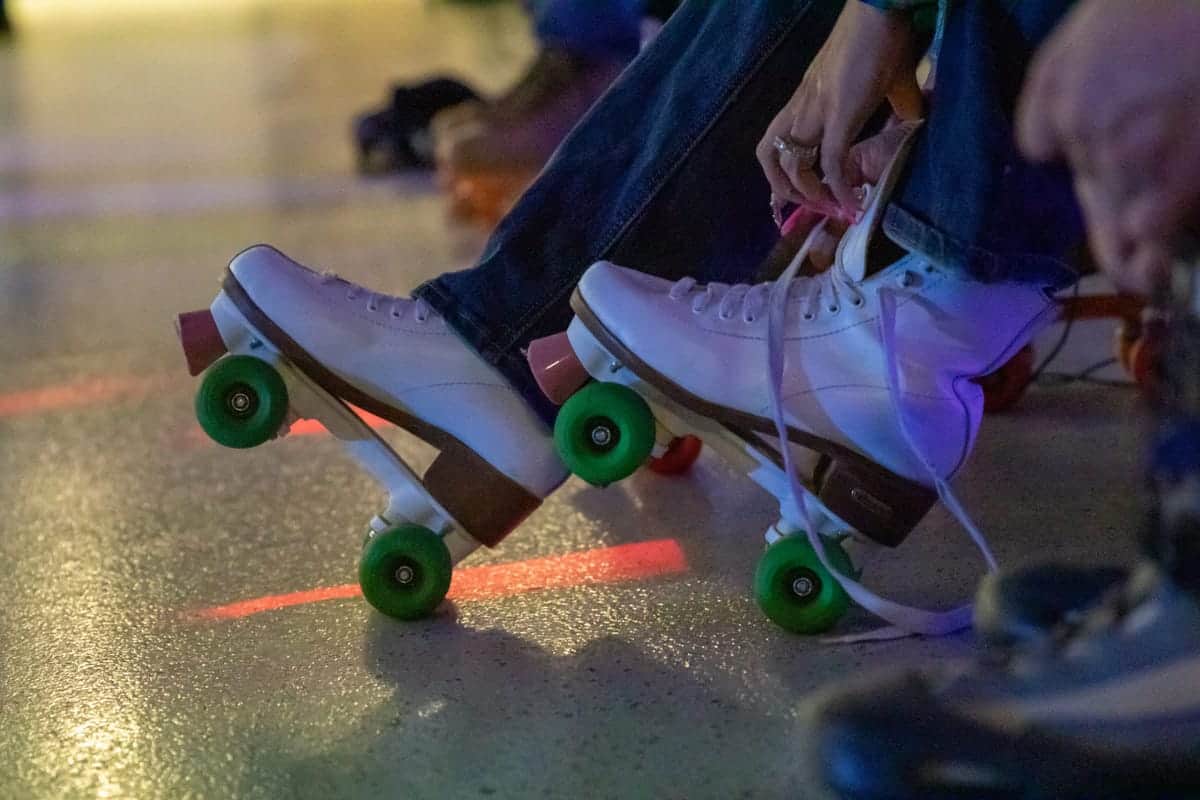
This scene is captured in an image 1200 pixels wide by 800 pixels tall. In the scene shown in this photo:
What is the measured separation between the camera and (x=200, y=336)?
82 centimetres

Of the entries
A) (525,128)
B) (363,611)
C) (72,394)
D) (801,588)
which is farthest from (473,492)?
(525,128)

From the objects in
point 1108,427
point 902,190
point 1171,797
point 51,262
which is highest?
point 902,190

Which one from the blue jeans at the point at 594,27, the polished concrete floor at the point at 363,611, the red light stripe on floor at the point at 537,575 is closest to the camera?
the polished concrete floor at the point at 363,611

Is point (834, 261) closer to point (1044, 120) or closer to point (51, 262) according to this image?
point (1044, 120)

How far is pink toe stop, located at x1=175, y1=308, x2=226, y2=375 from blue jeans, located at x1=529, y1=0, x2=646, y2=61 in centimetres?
112

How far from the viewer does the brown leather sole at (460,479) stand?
81cm

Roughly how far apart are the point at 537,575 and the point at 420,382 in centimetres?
17

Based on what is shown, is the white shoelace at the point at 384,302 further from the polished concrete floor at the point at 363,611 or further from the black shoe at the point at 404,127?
the black shoe at the point at 404,127

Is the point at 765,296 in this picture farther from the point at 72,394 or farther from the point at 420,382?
the point at 72,394

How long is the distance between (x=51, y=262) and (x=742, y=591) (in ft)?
5.43

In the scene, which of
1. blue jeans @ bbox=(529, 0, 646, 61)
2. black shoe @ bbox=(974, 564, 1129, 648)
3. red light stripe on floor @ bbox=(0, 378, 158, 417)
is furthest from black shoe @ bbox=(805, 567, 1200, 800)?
blue jeans @ bbox=(529, 0, 646, 61)

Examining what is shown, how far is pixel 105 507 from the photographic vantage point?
1058 millimetres

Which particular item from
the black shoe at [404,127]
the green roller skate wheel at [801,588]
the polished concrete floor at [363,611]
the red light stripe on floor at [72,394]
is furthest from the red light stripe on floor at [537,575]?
the black shoe at [404,127]

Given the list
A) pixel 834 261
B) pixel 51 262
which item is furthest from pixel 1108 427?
pixel 51 262
